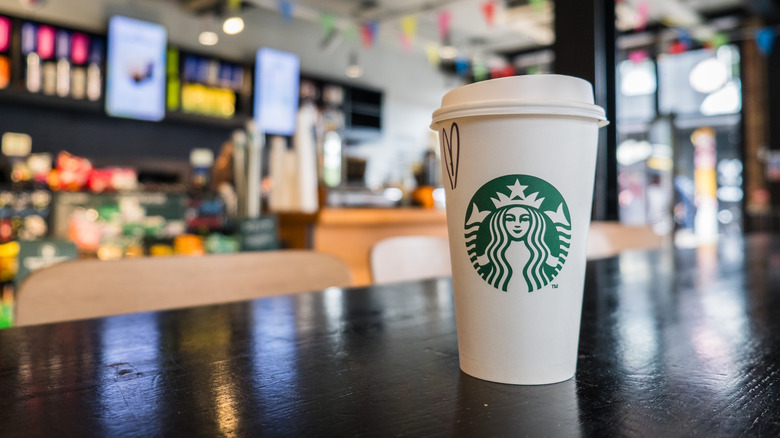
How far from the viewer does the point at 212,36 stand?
5570 mm

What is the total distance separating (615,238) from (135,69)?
4.63 meters

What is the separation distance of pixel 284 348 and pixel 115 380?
0.14m

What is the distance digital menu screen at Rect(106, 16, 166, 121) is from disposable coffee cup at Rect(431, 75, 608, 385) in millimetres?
5400

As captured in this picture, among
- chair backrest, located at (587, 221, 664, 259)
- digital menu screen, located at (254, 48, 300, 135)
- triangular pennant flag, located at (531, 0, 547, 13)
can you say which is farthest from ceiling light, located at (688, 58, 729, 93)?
chair backrest, located at (587, 221, 664, 259)

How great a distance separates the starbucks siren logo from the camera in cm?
38

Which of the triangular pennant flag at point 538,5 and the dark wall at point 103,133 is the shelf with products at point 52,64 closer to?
the dark wall at point 103,133

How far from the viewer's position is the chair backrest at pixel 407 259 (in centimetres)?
120

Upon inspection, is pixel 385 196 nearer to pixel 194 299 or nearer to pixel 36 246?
pixel 36 246

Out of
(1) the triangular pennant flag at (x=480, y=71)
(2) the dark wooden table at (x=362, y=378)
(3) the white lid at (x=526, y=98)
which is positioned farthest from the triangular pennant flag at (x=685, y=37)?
(3) the white lid at (x=526, y=98)

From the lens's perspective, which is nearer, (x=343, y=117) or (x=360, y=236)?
(x=360, y=236)

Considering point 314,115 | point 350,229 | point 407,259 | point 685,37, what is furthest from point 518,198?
point 685,37

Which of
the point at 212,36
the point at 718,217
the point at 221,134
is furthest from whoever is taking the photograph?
the point at 718,217

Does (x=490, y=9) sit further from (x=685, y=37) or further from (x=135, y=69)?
(x=135, y=69)

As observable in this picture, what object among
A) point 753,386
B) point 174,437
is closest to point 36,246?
point 174,437
